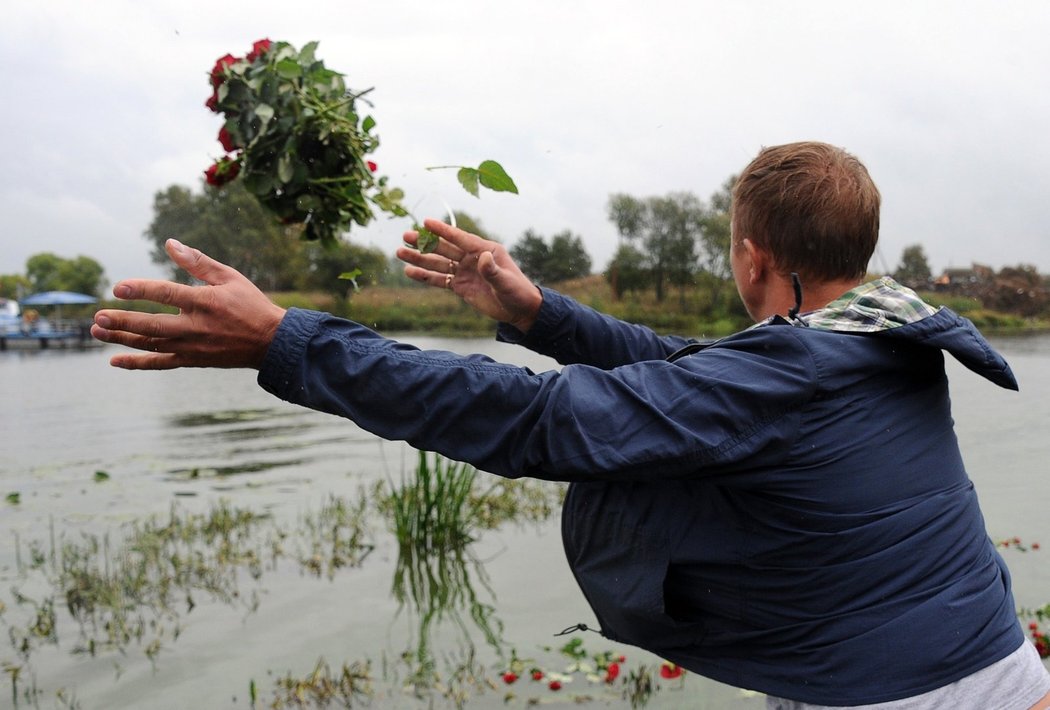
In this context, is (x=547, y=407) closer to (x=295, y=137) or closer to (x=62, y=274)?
(x=295, y=137)

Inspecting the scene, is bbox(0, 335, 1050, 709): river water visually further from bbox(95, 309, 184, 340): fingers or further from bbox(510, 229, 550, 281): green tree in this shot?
bbox(95, 309, 184, 340): fingers

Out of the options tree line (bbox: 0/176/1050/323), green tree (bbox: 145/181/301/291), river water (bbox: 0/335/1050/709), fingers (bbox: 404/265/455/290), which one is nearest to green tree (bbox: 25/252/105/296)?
green tree (bbox: 145/181/301/291)

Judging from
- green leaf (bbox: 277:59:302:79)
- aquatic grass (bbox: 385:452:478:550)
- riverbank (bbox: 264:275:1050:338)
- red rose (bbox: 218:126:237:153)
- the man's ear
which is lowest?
aquatic grass (bbox: 385:452:478:550)

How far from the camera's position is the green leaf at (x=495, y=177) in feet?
8.06

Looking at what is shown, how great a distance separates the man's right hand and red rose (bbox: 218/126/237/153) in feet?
2.17

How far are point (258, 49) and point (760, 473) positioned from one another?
2.09 meters

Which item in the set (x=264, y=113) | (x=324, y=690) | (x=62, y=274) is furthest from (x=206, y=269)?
(x=62, y=274)

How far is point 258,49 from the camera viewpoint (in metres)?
2.80

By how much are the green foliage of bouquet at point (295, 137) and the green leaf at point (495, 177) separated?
1.23ft

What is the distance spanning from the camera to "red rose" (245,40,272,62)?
2.79 meters

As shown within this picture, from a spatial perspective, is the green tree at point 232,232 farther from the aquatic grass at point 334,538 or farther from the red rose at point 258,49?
the aquatic grass at point 334,538

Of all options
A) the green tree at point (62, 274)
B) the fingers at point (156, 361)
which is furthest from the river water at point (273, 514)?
the green tree at point (62, 274)

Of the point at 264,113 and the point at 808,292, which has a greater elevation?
the point at 264,113

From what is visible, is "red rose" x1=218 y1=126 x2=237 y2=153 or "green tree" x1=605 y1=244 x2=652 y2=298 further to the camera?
"green tree" x1=605 y1=244 x2=652 y2=298
